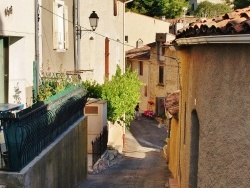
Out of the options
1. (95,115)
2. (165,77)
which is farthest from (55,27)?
(165,77)

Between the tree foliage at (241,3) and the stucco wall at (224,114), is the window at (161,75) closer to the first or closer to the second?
the tree foliage at (241,3)

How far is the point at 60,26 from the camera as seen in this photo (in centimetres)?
1636

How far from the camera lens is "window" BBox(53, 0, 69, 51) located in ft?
50.1

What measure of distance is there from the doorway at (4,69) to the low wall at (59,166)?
5.91 feet

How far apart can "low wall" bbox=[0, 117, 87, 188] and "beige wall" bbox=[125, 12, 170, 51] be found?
121 ft

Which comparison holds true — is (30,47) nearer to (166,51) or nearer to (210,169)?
(210,169)

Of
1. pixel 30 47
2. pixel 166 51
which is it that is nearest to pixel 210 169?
pixel 30 47

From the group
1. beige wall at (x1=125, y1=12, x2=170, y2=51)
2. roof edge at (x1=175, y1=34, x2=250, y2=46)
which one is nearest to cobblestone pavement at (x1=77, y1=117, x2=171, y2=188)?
roof edge at (x1=175, y1=34, x2=250, y2=46)

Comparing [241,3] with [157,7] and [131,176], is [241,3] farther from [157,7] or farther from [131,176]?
[131,176]

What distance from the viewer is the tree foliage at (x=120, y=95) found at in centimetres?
1941

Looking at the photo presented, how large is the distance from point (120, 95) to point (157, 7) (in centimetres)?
3981

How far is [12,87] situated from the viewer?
11930 mm

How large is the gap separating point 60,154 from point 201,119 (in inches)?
105

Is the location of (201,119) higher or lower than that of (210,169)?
higher
